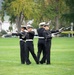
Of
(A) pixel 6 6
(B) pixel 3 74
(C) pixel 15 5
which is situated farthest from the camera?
(A) pixel 6 6

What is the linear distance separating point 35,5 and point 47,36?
7465 cm

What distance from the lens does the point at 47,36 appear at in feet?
76.1

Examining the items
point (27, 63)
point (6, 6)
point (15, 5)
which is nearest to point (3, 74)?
point (27, 63)

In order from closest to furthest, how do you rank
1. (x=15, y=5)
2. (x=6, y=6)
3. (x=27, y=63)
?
(x=27, y=63) → (x=15, y=5) → (x=6, y=6)

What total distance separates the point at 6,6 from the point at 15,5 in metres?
7.89

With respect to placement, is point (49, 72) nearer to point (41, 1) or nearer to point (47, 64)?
point (47, 64)

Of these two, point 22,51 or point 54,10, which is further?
point 54,10

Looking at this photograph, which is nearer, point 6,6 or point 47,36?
point 47,36

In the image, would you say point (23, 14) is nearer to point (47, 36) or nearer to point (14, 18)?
point (14, 18)

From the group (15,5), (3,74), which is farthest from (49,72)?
(15,5)

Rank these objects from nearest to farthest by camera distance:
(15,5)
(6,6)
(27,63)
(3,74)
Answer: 1. (3,74)
2. (27,63)
3. (15,5)
4. (6,6)

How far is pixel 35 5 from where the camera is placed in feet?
320

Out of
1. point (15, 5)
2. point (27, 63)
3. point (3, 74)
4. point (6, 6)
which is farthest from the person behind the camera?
point (6, 6)

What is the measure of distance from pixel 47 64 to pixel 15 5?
7200cm
